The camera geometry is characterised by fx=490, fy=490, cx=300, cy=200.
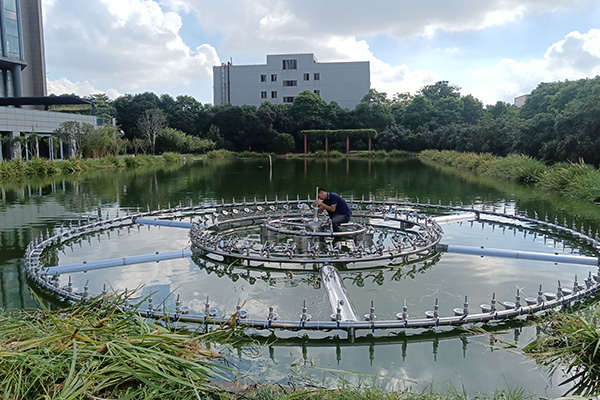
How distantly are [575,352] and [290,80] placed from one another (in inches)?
2710

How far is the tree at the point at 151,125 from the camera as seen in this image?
5301 centimetres

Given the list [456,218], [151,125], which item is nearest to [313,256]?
[456,218]

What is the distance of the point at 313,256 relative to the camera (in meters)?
9.47

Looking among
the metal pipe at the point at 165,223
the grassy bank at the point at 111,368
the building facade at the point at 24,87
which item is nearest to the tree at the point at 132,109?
the building facade at the point at 24,87

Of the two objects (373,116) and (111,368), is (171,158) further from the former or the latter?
(111,368)

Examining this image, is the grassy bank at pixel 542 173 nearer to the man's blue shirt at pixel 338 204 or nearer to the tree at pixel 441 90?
the man's blue shirt at pixel 338 204

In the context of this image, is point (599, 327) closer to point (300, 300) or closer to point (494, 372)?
point (494, 372)

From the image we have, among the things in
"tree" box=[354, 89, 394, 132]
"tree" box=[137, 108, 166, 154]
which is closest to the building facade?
"tree" box=[137, 108, 166, 154]

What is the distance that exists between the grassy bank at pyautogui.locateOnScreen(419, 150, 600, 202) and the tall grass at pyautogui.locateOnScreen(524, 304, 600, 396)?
14776 millimetres

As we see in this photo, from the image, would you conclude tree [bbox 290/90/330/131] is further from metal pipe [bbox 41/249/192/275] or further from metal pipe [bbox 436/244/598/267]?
metal pipe [bbox 41/249/192/275]

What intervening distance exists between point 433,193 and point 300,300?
15.9m

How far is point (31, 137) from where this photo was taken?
3538cm

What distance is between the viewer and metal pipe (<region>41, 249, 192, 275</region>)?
8.95 m

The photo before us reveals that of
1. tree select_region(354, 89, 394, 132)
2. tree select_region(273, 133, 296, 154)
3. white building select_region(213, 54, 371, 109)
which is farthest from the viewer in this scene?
white building select_region(213, 54, 371, 109)
